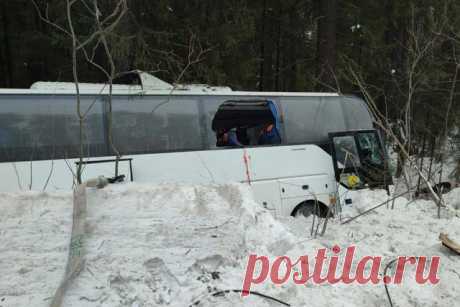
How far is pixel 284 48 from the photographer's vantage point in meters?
16.4

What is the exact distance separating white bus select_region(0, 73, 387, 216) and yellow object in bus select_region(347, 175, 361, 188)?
18mm

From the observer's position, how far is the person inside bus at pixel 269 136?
20.4 ft

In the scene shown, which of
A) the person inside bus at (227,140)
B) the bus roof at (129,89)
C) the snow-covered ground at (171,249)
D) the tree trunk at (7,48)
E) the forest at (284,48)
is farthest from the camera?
the tree trunk at (7,48)

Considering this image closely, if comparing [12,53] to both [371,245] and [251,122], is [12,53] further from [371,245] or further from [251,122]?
[371,245]

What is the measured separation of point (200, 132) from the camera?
564 cm

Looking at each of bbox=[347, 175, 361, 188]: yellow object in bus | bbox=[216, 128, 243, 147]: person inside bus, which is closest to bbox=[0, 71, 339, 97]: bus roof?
bbox=[216, 128, 243, 147]: person inside bus

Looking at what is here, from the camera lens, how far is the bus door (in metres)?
6.34

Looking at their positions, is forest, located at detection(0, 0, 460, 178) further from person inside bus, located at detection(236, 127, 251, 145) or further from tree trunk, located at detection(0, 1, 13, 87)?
person inside bus, located at detection(236, 127, 251, 145)

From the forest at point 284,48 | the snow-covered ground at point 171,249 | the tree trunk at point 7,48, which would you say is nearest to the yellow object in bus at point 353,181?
the forest at point 284,48

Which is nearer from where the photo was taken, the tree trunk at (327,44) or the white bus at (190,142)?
the white bus at (190,142)

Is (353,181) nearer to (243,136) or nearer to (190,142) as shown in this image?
(243,136)

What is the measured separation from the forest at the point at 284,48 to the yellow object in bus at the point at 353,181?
1.01 m

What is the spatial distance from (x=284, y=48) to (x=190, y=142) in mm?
12144

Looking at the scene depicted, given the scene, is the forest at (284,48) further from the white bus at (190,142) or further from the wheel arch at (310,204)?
the wheel arch at (310,204)
